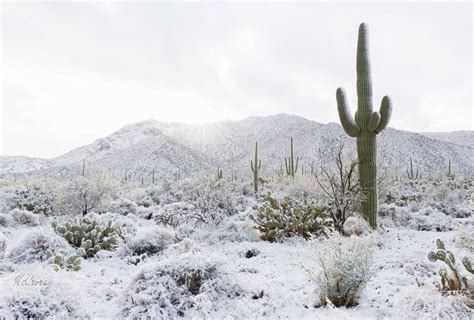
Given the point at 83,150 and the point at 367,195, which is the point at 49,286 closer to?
the point at 367,195

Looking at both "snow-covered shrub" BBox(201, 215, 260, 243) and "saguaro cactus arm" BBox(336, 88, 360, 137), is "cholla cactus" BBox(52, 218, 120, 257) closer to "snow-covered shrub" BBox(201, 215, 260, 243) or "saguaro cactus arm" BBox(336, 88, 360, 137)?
"snow-covered shrub" BBox(201, 215, 260, 243)

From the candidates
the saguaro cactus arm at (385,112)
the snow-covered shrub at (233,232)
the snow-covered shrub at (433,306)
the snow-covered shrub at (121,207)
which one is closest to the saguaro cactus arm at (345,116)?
the saguaro cactus arm at (385,112)

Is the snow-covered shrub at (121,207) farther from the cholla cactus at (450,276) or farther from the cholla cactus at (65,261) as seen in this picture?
the cholla cactus at (450,276)

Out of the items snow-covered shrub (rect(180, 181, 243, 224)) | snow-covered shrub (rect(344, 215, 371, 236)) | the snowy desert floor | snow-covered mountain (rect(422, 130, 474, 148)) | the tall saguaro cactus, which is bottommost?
the snowy desert floor

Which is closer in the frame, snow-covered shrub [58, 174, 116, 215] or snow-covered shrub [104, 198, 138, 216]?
snow-covered shrub [58, 174, 116, 215]

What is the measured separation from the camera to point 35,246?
7.16m

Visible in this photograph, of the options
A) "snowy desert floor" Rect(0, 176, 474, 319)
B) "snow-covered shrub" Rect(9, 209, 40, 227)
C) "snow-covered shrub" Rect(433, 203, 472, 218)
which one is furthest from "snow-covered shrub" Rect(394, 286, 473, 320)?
"snow-covered shrub" Rect(9, 209, 40, 227)

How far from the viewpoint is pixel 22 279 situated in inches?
177

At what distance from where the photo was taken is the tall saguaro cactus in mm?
9398

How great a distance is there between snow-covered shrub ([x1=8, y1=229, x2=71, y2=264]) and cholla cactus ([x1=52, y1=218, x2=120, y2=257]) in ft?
1.43

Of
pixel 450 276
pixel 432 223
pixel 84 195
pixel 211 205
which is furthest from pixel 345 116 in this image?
pixel 84 195

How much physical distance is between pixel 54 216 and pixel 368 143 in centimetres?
1142

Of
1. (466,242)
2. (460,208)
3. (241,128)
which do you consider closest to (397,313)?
(466,242)

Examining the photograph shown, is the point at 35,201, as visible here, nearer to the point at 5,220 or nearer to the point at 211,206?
the point at 5,220
